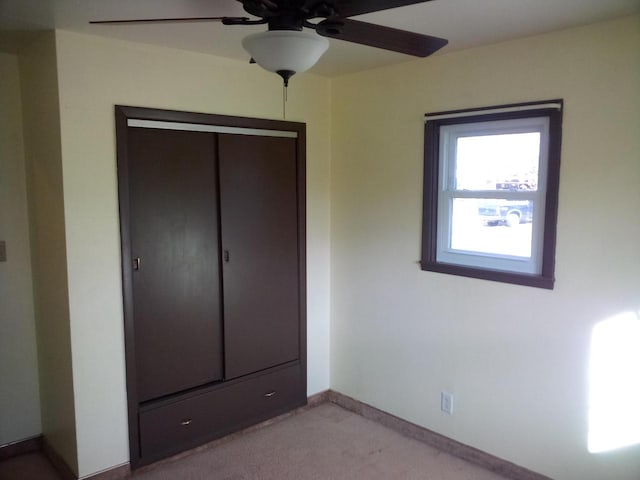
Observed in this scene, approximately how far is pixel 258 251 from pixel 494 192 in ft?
4.77

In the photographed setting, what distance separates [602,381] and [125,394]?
2.40 meters

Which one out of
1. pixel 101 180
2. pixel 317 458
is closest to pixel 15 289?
pixel 101 180

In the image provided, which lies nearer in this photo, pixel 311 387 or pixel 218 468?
pixel 218 468

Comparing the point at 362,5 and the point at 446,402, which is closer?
the point at 362,5

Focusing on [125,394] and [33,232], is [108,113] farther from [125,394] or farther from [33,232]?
[125,394]

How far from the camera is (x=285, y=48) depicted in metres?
1.44

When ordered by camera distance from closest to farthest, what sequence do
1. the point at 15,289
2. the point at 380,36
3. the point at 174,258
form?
the point at 380,36 → the point at 174,258 → the point at 15,289

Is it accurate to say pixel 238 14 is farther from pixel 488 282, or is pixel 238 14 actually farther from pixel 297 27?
pixel 488 282

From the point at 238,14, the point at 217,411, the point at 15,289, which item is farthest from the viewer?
the point at 217,411

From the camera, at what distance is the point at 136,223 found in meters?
2.71

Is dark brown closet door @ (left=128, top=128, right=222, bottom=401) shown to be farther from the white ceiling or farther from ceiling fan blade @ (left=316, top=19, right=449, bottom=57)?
ceiling fan blade @ (left=316, top=19, right=449, bottom=57)

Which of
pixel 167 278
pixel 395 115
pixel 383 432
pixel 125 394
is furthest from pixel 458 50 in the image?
pixel 125 394

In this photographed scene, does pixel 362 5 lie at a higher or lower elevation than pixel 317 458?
higher

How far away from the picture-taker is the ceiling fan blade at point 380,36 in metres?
1.54
